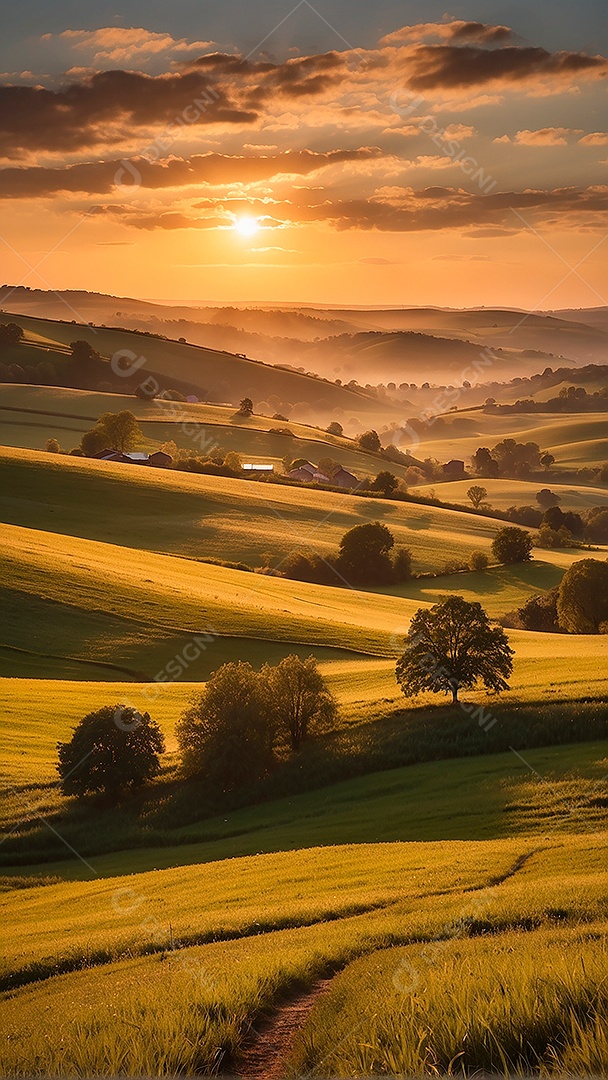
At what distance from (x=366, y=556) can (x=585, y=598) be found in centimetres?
2647

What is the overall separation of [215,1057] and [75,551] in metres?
77.1

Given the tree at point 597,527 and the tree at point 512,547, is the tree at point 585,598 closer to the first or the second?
the tree at point 512,547

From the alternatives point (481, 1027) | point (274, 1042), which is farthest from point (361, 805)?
point (481, 1027)

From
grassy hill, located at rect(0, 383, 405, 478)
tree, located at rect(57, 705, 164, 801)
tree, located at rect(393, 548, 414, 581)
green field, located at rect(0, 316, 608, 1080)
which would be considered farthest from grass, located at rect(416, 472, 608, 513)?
tree, located at rect(57, 705, 164, 801)

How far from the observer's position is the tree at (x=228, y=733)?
137ft

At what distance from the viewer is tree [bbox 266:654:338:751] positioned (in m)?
44.4

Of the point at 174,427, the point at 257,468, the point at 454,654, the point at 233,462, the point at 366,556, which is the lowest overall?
the point at 454,654

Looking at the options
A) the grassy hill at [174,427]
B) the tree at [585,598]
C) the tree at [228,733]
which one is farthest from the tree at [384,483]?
the tree at [228,733]

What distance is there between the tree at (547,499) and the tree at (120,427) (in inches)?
2823

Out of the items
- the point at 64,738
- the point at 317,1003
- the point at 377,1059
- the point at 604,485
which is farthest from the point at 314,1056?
the point at 604,485

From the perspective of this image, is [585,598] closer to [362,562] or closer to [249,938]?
[362,562]

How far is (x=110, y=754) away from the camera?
132 ft

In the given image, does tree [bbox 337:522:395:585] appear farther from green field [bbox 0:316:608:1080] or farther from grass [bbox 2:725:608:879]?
grass [bbox 2:725:608:879]

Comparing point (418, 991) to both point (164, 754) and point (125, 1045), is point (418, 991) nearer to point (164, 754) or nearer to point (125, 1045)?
point (125, 1045)
